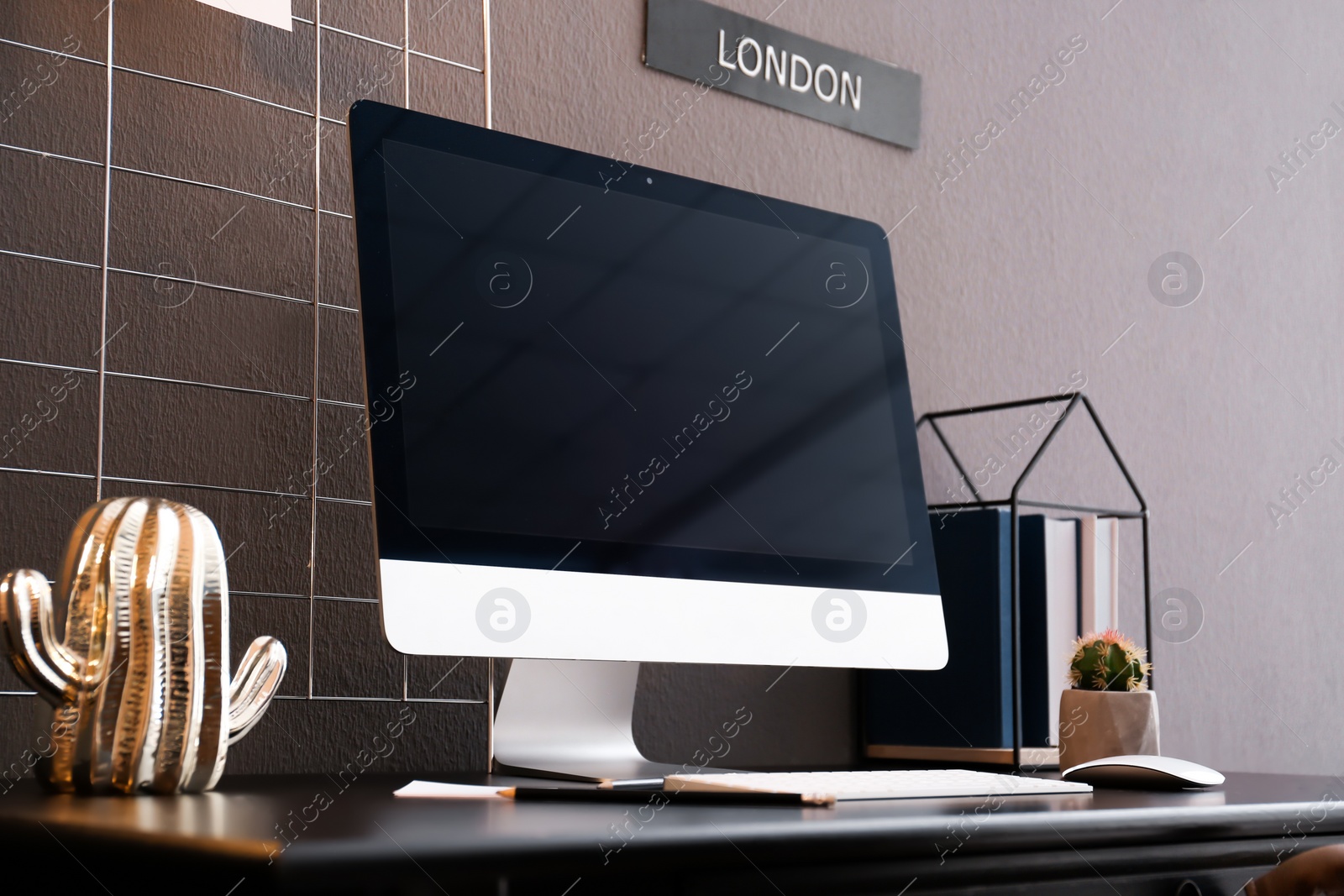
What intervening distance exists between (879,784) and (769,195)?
3.29 ft

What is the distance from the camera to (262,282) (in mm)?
1257

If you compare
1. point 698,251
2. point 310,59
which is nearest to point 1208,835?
point 698,251

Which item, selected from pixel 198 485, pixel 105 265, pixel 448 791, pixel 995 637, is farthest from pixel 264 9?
pixel 995 637

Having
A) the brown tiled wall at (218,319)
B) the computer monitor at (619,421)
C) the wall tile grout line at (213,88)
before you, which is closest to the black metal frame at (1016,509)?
the computer monitor at (619,421)

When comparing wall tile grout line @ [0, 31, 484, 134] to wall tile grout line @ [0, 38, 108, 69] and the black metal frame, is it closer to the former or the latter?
wall tile grout line @ [0, 38, 108, 69]

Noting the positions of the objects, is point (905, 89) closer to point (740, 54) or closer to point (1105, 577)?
point (740, 54)

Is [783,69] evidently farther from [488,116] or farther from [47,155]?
[47,155]

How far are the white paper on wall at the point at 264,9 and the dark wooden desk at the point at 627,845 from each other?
2.43ft

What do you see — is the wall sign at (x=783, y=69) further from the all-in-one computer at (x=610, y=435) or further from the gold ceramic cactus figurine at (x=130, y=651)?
the gold ceramic cactus figurine at (x=130, y=651)

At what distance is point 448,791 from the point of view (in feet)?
2.66

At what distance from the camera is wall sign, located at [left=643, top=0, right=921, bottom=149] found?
1.62 metres

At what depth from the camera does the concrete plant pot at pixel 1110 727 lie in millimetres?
1262

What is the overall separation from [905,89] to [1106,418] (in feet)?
2.08

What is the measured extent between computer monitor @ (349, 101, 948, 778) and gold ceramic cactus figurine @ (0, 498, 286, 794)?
13 centimetres
